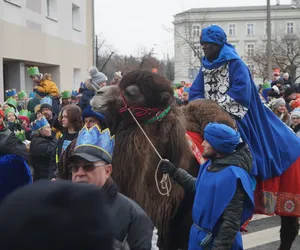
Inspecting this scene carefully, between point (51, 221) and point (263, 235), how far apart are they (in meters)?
6.29

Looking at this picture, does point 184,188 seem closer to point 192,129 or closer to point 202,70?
point 192,129

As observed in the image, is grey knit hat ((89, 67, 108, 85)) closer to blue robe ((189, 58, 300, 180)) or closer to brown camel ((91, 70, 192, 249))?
blue robe ((189, 58, 300, 180))

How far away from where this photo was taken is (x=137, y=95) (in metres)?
3.93

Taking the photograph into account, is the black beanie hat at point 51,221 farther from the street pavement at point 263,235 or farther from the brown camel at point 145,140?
the street pavement at point 263,235

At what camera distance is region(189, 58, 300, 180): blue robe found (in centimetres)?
461

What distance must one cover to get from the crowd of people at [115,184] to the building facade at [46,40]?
11.0 m

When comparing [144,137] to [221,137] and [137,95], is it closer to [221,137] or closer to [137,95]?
[137,95]

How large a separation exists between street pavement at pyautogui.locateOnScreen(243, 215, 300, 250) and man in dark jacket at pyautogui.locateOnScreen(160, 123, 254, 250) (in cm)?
270

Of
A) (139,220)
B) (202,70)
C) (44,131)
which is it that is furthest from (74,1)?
(139,220)

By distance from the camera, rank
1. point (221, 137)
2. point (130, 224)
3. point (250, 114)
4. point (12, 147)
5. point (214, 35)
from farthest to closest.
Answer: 1. point (250, 114)
2. point (214, 35)
3. point (221, 137)
4. point (12, 147)
5. point (130, 224)

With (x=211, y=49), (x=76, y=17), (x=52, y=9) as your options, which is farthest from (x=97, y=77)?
(x=76, y=17)

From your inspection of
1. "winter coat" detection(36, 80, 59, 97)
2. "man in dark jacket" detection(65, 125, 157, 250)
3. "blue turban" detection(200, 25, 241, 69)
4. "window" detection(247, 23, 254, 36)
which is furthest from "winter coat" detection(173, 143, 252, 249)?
"window" detection(247, 23, 254, 36)

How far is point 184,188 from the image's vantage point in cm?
403

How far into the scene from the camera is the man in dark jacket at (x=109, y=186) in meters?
2.40
